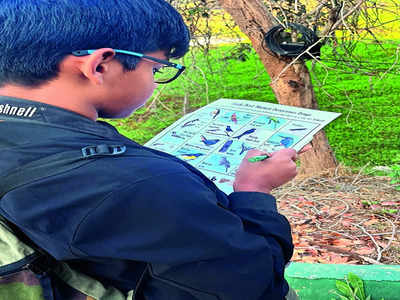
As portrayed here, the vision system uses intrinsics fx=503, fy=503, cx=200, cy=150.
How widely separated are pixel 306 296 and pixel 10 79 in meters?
1.68

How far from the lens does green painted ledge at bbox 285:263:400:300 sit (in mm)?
2113

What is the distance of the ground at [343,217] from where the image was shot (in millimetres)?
2818

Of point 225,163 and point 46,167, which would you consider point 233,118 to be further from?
point 46,167

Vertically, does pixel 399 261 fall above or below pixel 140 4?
below

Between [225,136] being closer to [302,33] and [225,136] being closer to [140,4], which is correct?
[140,4]

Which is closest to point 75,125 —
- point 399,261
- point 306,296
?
point 306,296

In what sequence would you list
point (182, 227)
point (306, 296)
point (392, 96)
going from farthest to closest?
point (392, 96)
point (306, 296)
point (182, 227)

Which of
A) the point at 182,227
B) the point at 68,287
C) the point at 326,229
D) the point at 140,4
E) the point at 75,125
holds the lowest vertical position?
the point at 326,229

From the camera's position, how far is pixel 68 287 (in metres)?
1.03

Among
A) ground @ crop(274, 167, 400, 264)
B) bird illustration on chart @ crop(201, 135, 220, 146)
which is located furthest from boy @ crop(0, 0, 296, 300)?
ground @ crop(274, 167, 400, 264)

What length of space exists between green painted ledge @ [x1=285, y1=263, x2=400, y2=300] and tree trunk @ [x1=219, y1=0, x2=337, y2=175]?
1.98m

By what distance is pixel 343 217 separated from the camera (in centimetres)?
334

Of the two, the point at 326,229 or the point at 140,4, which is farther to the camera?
the point at 326,229

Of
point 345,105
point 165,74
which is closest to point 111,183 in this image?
point 165,74
